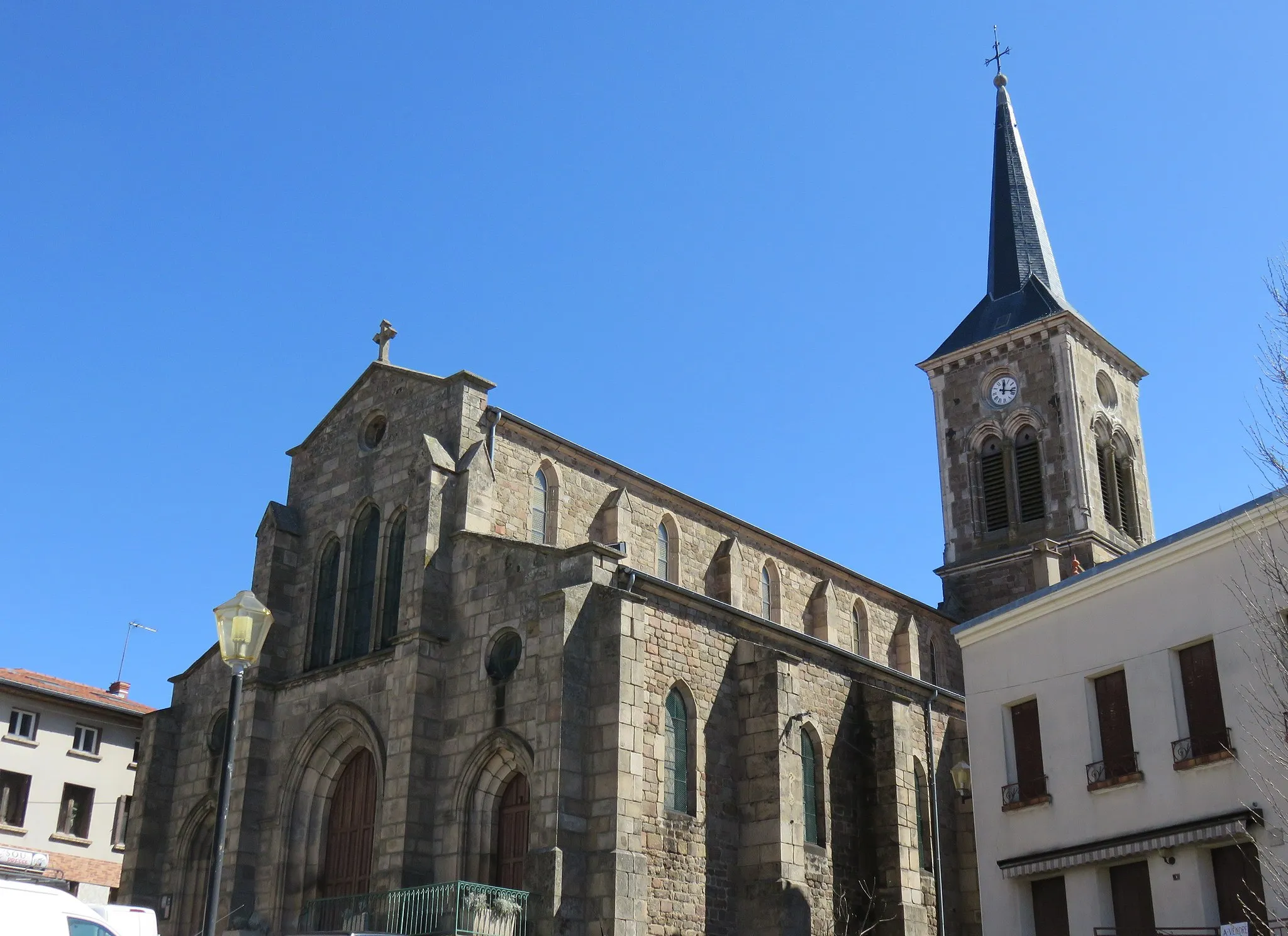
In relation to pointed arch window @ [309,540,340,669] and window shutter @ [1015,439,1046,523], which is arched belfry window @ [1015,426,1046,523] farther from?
pointed arch window @ [309,540,340,669]

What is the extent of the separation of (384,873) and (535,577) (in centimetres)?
576

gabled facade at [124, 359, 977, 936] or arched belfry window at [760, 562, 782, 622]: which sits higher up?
arched belfry window at [760, 562, 782, 622]

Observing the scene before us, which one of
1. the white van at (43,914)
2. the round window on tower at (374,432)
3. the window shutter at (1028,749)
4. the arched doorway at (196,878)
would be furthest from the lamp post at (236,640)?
the arched doorway at (196,878)

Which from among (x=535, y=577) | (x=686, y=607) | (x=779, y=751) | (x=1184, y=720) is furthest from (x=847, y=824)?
(x=1184, y=720)

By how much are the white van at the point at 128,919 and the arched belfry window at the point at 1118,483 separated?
118 ft

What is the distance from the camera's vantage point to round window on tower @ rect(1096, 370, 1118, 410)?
46281mm

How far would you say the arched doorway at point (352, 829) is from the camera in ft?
85.1

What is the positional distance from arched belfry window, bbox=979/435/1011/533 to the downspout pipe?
14701mm

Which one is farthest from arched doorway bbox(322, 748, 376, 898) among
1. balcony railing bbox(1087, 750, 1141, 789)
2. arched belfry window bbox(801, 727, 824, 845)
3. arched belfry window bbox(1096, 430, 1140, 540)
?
→ arched belfry window bbox(1096, 430, 1140, 540)

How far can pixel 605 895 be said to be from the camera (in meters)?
21.6

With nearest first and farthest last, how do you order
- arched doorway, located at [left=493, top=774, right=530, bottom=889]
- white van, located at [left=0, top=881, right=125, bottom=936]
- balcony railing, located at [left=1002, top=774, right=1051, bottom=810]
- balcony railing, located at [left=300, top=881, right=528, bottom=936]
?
white van, located at [left=0, top=881, right=125, bottom=936], balcony railing, located at [left=1002, top=774, right=1051, bottom=810], balcony railing, located at [left=300, top=881, right=528, bottom=936], arched doorway, located at [left=493, top=774, right=530, bottom=889]

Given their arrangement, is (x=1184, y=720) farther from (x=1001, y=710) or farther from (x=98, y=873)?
(x=98, y=873)

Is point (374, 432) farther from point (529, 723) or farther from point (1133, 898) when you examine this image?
point (1133, 898)

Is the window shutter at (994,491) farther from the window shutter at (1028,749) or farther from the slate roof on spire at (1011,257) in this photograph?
the window shutter at (1028,749)
